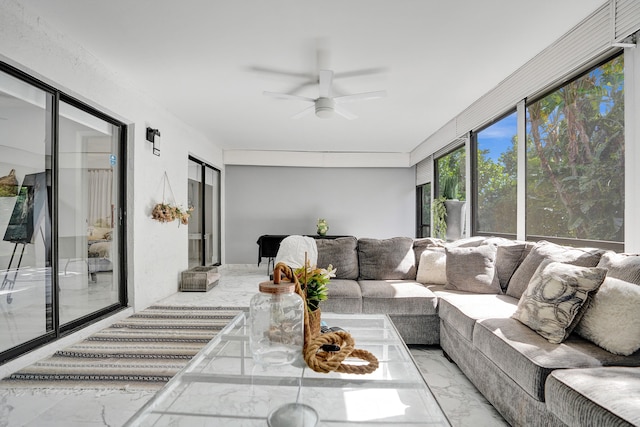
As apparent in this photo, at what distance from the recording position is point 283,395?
1253mm

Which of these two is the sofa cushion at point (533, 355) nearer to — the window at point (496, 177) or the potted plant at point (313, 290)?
the potted plant at point (313, 290)

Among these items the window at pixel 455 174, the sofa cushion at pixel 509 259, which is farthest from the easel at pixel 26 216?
the window at pixel 455 174

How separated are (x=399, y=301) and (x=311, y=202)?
4.71 m

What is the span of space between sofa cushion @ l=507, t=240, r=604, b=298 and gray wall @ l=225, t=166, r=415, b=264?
4.65m

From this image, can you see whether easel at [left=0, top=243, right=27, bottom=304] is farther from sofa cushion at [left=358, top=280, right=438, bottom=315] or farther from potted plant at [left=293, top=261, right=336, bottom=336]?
sofa cushion at [left=358, top=280, right=438, bottom=315]

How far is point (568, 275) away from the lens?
70.8 inches

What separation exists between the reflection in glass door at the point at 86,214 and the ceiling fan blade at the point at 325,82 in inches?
88.0

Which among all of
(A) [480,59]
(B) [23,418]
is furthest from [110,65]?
(A) [480,59]

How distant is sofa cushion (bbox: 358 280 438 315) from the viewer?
2.76m

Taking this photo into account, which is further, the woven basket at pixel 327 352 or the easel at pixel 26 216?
the easel at pixel 26 216

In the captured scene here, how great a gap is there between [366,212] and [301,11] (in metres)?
5.38

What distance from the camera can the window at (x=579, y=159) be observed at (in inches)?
95.3

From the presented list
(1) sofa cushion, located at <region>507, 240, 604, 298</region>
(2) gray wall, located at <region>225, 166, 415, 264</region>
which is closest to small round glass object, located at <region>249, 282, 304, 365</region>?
(1) sofa cushion, located at <region>507, 240, 604, 298</region>

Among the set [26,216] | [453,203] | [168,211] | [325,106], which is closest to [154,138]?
[168,211]
